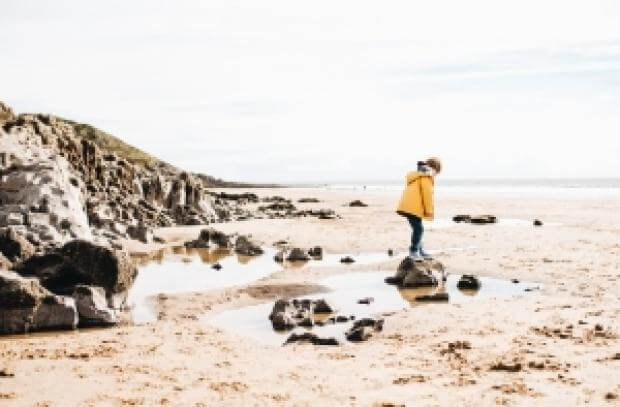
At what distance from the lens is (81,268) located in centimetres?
1240

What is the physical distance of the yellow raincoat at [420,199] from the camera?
17000 mm

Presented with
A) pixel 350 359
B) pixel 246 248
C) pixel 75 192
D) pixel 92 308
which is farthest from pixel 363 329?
pixel 75 192

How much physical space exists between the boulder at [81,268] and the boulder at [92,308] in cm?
38

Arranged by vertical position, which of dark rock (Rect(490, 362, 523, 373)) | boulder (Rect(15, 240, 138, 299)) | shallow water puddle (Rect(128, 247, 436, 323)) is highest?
boulder (Rect(15, 240, 138, 299))

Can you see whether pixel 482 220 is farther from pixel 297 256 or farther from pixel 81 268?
pixel 81 268

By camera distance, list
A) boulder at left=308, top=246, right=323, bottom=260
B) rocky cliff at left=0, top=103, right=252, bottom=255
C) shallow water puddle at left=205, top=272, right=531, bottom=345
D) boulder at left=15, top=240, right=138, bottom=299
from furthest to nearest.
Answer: boulder at left=308, top=246, right=323, bottom=260 → rocky cliff at left=0, top=103, right=252, bottom=255 → boulder at left=15, top=240, right=138, bottom=299 → shallow water puddle at left=205, top=272, right=531, bottom=345

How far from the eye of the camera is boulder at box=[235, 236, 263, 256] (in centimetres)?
2172

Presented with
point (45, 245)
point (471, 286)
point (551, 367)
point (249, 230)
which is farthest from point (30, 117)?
point (551, 367)

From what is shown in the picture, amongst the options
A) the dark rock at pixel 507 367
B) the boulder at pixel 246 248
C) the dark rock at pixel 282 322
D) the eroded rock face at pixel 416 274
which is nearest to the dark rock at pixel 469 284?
the eroded rock face at pixel 416 274

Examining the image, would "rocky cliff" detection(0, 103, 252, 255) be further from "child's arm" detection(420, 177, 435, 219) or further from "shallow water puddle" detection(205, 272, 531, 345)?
"child's arm" detection(420, 177, 435, 219)

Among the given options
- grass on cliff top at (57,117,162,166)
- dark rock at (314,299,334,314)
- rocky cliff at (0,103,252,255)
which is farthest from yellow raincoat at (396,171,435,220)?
grass on cliff top at (57,117,162,166)

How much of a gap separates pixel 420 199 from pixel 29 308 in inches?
394

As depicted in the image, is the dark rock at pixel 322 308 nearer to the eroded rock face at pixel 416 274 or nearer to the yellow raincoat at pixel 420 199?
the eroded rock face at pixel 416 274

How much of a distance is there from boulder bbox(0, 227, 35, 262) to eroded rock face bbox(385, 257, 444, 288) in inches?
322
